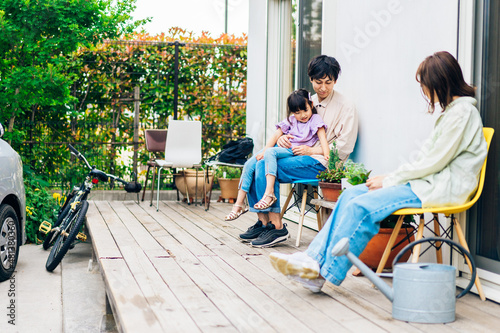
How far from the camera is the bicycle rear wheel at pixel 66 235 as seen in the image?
414 centimetres

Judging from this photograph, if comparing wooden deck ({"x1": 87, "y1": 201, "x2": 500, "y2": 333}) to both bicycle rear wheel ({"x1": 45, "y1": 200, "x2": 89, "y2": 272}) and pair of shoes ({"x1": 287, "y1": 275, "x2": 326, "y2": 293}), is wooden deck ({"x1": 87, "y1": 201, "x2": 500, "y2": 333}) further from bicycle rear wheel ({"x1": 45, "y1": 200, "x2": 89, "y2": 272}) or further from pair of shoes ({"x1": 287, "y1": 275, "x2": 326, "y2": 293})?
bicycle rear wheel ({"x1": 45, "y1": 200, "x2": 89, "y2": 272})

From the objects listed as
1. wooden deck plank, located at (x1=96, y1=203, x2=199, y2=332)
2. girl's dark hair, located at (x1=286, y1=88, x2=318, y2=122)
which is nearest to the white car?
wooden deck plank, located at (x1=96, y1=203, x2=199, y2=332)

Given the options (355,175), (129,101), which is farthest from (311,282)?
(129,101)

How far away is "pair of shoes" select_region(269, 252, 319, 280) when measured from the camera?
2.46 metres

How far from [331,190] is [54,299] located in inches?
75.6

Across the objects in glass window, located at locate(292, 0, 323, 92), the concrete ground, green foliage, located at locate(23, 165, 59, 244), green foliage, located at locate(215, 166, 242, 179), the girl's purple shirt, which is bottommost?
the concrete ground

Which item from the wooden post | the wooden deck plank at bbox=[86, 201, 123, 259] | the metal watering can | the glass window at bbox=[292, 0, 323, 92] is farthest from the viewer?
the wooden post

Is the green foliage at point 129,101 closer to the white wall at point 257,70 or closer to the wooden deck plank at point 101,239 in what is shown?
the white wall at point 257,70

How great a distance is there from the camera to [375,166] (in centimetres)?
373

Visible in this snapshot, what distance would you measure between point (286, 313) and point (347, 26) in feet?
8.06

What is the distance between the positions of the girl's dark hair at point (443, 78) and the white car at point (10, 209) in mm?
2511

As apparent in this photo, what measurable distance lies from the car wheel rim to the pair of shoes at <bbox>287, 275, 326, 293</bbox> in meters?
2.07

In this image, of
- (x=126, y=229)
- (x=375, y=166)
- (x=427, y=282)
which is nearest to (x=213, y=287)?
(x=427, y=282)

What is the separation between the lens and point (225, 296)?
2.59m
